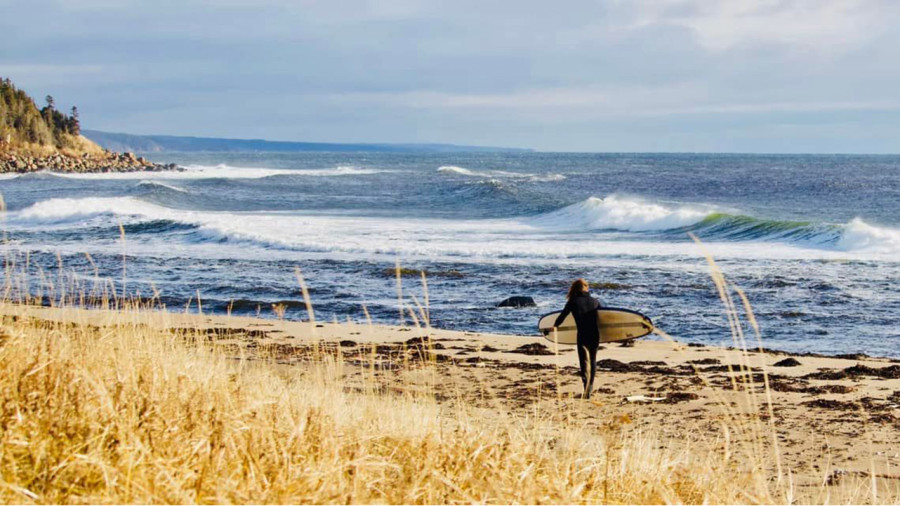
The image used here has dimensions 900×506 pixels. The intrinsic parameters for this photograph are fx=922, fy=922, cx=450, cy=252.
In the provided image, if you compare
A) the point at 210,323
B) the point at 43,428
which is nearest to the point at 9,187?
the point at 210,323

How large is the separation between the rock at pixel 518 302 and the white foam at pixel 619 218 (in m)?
16.7

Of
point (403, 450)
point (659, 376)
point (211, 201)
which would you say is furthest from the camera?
point (211, 201)

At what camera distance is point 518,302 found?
1634 cm

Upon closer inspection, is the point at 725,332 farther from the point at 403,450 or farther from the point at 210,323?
the point at 403,450

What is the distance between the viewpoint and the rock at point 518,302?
16281 mm

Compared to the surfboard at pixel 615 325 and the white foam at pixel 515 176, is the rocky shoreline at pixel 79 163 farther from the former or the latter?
the surfboard at pixel 615 325

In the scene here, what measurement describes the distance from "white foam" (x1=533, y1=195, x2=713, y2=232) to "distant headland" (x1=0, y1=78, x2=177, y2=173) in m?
58.6

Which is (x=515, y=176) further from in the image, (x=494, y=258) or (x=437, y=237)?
(x=494, y=258)

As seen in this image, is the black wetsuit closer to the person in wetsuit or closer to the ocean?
the person in wetsuit

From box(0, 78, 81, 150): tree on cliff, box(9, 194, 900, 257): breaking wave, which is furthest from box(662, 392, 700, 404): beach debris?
box(0, 78, 81, 150): tree on cliff

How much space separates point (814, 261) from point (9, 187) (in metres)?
49.8

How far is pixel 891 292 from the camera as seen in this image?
56.2 ft

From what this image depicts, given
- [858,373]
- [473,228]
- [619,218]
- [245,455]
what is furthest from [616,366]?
[619,218]

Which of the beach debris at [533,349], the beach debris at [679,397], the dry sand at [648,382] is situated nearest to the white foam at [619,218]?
the beach debris at [533,349]
